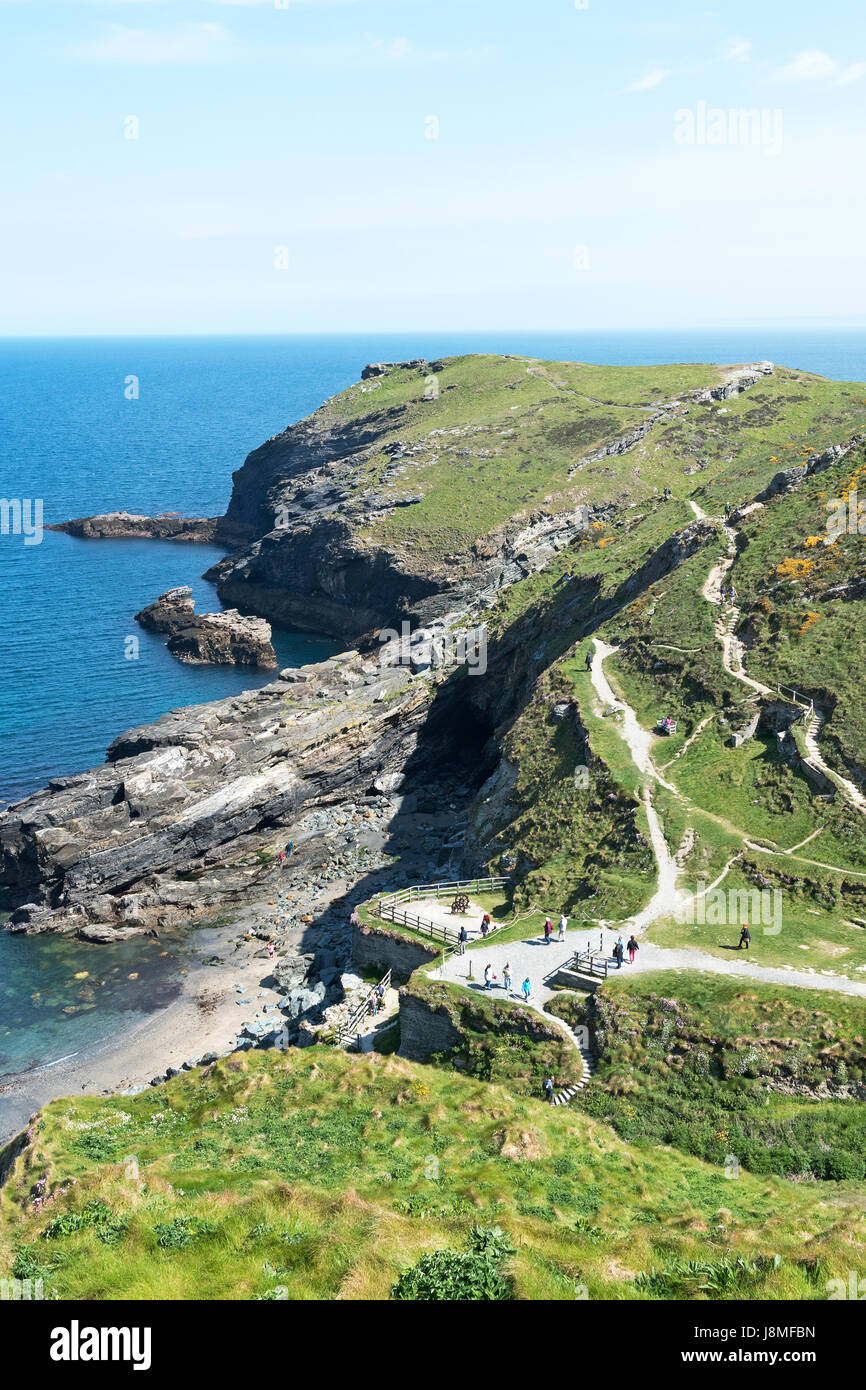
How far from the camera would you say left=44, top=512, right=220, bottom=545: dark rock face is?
527 feet

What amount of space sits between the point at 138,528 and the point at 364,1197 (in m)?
154

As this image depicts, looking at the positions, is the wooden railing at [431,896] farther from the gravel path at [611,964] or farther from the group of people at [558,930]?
the group of people at [558,930]

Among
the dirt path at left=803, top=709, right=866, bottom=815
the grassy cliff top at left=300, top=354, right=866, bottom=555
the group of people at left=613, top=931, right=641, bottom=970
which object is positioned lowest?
the group of people at left=613, top=931, right=641, bottom=970

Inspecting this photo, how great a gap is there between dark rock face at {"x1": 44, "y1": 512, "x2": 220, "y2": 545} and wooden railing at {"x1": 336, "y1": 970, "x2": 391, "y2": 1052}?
129497 millimetres

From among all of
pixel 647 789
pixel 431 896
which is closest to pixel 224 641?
pixel 431 896

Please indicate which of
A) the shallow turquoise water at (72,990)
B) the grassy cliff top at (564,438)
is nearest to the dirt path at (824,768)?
the shallow turquoise water at (72,990)

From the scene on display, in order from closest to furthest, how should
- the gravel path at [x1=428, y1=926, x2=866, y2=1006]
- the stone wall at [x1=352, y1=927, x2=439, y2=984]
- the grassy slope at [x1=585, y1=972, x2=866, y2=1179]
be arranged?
the grassy slope at [x1=585, y1=972, x2=866, y2=1179], the gravel path at [x1=428, y1=926, x2=866, y2=1006], the stone wall at [x1=352, y1=927, x2=439, y2=984]

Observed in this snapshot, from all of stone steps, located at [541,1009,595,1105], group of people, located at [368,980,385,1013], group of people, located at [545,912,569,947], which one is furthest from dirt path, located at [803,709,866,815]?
group of people, located at [368,980,385,1013]

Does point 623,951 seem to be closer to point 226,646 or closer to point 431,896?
point 431,896

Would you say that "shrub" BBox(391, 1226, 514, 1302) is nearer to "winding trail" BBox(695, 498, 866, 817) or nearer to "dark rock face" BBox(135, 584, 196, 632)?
"winding trail" BBox(695, 498, 866, 817)

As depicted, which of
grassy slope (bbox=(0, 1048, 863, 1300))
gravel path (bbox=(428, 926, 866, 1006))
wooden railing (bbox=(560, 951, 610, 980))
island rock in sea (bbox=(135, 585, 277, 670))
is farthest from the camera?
island rock in sea (bbox=(135, 585, 277, 670))

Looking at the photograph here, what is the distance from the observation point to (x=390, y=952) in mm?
44438

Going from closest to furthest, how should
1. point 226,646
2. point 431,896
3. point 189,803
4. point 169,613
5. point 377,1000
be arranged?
point 377,1000, point 431,896, point 189,803, point 226,646, point 169,613

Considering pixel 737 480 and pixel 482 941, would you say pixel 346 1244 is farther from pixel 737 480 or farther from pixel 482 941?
pixel 737 480
